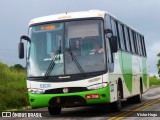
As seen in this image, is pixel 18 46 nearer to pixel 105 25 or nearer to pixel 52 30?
pixel 52 30

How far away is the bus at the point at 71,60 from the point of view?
15234 millimetres

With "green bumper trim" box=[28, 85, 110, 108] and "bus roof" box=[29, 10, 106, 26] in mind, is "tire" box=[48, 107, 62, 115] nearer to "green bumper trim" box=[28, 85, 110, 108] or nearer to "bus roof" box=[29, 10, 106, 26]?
"green bumper trim" box=[28, 85, 110, 108]

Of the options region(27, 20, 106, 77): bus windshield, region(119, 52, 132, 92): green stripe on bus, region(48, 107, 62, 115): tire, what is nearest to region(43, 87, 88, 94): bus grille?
region(27, 20, 106, 77): bus windshield

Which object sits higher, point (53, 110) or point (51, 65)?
point (51, 65)

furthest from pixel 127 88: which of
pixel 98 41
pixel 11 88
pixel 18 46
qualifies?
pixel 11 88

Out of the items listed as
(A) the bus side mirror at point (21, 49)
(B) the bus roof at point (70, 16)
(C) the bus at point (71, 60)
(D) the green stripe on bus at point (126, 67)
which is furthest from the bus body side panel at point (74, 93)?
(D) the green stripe on bus at point (126, 67)

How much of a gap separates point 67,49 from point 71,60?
1.32ft

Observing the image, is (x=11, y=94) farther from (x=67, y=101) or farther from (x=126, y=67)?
(x=67, y=101)

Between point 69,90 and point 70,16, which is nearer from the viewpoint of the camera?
point 69,90

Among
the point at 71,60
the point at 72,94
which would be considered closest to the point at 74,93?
the point at 72,94

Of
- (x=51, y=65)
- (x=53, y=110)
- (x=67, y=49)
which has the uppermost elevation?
(x=67, y=49)

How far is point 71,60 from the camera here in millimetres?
15555

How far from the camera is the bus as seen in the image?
15.2 meters

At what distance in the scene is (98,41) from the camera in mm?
A: 15727
